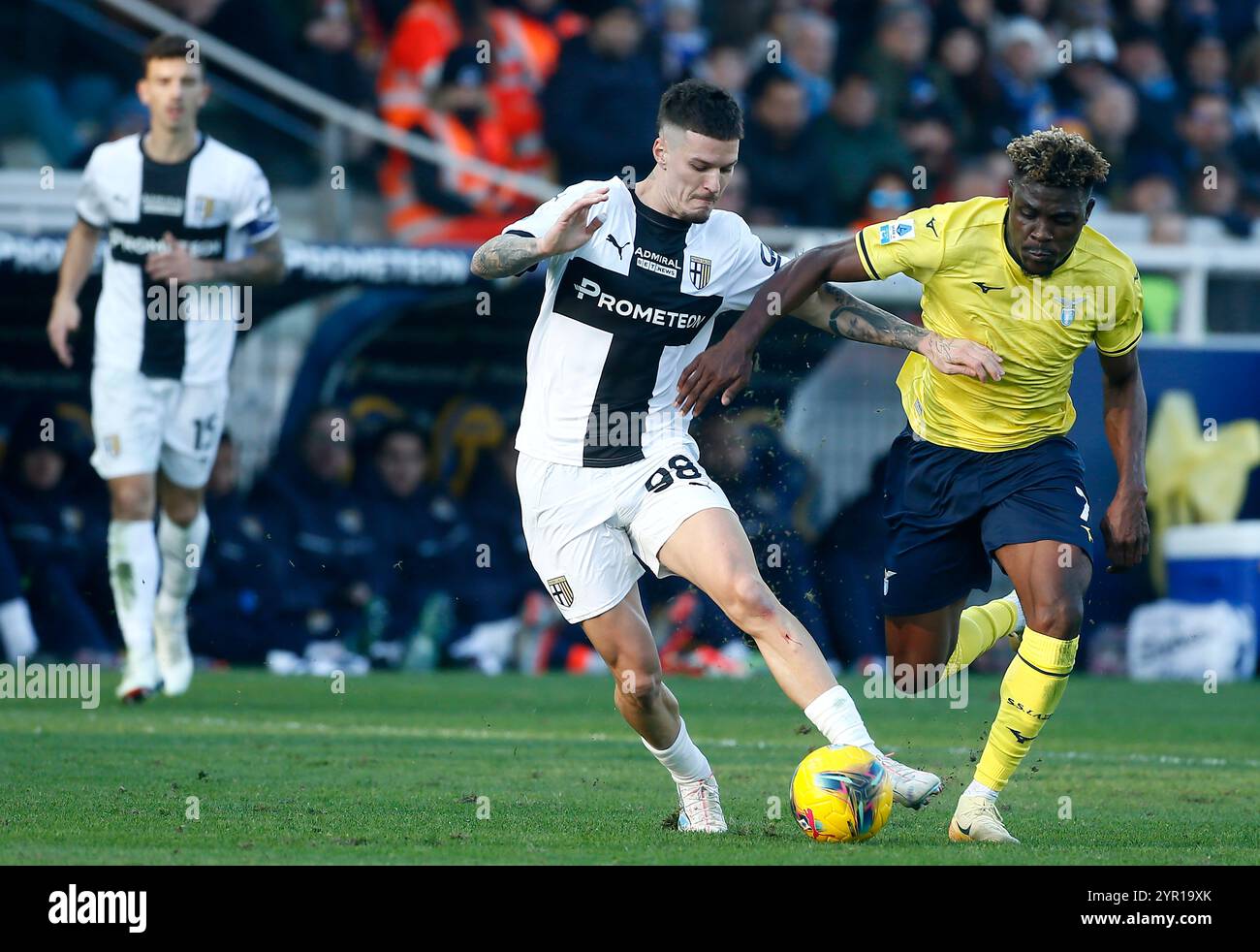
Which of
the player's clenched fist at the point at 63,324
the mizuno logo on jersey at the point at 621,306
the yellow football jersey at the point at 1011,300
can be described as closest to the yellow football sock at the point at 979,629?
the yellow football jersey at the point at 1011,300

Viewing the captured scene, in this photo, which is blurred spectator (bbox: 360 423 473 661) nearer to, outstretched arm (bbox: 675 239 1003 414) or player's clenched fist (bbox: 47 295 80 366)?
player's clenched fist (bbox: 47 295 80 366)

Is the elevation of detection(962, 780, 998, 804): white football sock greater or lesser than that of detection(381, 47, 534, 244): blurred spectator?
lesser

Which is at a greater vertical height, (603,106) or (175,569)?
(603,106)

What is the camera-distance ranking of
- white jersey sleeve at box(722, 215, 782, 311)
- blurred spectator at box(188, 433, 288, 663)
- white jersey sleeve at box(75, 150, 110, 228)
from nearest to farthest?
1. white jersey sleeve at box(722, 215, 782, 311)
2. white jersey sleeve at box(75, 150, 110, 228)
3. blurred spectator at box(188, 433, 288, 663)

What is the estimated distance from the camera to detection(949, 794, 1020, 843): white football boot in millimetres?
6199

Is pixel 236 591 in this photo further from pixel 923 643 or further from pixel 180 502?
pixel 923 643

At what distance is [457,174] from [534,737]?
5.89 m

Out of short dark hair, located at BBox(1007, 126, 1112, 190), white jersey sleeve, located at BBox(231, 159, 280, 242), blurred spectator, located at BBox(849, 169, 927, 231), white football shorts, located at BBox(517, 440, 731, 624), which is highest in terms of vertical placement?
blurred spectator, located at BBox(849, 169, 927, 231)

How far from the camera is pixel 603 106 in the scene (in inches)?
573

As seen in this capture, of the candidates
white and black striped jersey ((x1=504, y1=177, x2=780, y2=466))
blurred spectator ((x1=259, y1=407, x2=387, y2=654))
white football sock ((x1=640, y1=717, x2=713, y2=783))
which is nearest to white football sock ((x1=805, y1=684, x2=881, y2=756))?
white football sock ((x1=640, y1=717, x2=713, y2=783))

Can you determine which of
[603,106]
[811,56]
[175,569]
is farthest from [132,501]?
[811,56]

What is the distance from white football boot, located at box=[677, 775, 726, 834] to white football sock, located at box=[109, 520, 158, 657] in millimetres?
4324

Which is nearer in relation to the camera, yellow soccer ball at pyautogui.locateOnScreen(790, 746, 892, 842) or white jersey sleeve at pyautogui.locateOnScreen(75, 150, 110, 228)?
yellow soccer ball at pyautogui.locateOnScreen(790, 746, 892, 842)

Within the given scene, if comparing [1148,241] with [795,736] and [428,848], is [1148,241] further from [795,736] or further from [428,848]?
[428,848]
